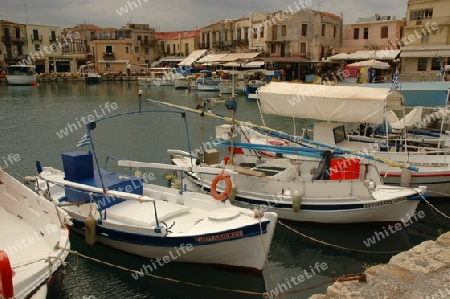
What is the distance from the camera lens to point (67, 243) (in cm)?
893

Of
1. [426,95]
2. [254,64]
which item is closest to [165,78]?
[254,64]

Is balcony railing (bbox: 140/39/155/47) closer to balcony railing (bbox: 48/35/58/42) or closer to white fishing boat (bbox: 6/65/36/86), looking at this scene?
balcony railing (bbox: 48/35/58/42)

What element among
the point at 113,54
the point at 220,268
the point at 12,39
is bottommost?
the point at 220,268

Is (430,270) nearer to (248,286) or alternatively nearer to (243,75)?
(248,286)

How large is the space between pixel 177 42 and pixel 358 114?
7656 cm

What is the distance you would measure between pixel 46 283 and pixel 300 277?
628 cm

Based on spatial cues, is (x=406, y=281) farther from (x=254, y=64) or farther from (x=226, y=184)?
(x=254, y=64)

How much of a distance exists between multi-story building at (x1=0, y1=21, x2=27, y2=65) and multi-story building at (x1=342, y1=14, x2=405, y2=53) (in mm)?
60830

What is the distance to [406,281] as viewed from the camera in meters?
6.80

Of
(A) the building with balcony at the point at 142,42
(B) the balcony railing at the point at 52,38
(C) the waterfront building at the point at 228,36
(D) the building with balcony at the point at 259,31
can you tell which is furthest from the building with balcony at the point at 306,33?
(B) the balcony railing at the point at 52,38

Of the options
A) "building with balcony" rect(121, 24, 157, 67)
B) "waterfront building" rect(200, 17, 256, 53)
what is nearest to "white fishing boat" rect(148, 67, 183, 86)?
"waterfront building" rect(200, 17, 256, 53)

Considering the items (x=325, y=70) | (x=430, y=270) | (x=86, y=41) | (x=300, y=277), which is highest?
(x=86, y=41)

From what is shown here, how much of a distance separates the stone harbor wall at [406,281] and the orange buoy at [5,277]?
5.18m

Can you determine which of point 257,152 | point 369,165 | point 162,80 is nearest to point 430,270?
point 369,165
